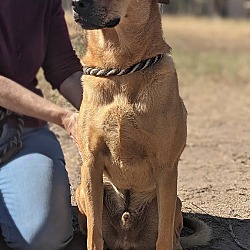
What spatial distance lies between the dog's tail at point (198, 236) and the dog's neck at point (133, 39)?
1031 millimetres

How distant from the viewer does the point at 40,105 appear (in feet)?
10.9

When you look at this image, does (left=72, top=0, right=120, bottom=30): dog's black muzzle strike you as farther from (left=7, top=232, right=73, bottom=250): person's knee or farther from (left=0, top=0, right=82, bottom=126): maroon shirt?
(left=7, top=232, right=73, bottom=250): person's knee

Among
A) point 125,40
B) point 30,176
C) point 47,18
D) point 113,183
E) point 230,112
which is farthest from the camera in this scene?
point 230,112

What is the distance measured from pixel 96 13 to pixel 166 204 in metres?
0.88

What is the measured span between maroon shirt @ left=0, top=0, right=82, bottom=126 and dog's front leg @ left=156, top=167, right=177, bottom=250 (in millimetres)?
1062

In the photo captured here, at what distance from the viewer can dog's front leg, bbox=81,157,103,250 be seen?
114 inches

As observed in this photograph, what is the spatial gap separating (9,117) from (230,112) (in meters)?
3.96

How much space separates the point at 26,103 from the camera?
333 centimetres

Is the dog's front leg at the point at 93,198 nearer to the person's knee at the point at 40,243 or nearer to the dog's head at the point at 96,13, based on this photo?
the person's knee at the point at 40,243

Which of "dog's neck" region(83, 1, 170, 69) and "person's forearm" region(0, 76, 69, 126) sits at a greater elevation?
"dog's neck" region(83, 1, 170, 69)

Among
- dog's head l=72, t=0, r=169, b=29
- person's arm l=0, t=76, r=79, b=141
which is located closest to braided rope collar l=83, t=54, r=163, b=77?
dog's head l=72, t=0, r=169, b=29

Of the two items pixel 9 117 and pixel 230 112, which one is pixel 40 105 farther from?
pixel 230 112

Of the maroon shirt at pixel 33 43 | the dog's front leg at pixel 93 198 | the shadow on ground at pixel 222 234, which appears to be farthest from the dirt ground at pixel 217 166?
the maroon shirt at pixel 33 43

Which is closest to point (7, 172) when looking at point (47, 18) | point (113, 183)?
point (113, 183)
